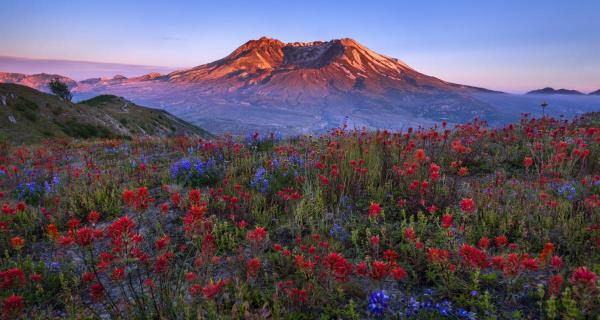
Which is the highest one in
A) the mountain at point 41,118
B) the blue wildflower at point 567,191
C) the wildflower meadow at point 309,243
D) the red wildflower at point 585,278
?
the red wildflower at point 585,278

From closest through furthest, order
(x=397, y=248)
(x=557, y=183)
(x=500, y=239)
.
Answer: (x=500, y=239) → (x=397, y=248) → (x=557, y=183)

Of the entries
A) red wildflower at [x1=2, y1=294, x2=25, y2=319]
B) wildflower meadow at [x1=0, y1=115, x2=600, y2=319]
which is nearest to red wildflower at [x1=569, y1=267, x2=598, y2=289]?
wildflower meadow at [x1=0, y1=115, x2=600, y2=319]

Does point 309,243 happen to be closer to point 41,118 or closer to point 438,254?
point 438,254

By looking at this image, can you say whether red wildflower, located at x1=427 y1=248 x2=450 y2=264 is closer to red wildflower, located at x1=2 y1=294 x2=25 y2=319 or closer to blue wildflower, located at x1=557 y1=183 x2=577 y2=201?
red wildflower, located at x1=2 y1=294 x2=25 y2=319

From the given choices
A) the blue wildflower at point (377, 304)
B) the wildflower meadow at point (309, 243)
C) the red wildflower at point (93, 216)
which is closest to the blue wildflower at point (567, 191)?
the wildflower meadow at point (309, 243)

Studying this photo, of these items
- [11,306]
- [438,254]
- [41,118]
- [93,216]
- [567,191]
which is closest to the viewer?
[11,306]

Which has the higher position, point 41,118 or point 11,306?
point 11,306

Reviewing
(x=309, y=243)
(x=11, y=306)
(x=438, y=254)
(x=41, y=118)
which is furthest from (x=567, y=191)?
(x=41, y=118)

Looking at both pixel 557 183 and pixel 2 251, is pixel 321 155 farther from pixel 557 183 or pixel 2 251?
pixel 2 251

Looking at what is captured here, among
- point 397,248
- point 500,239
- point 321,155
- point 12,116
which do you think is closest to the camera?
point 500,239

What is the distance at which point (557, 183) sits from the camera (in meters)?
4.57

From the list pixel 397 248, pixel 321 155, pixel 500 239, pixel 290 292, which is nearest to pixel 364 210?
pixel 397 248

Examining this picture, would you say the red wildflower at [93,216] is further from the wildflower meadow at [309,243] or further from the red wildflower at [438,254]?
the red wildflower at [438,254]

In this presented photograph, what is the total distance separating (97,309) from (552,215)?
183 inches
